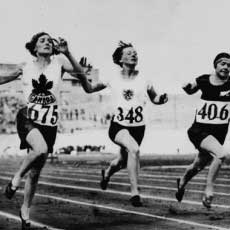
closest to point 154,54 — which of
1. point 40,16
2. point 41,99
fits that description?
point 40,16

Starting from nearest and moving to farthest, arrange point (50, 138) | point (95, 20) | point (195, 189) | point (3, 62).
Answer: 1. point (50, 138)
2. point (3, 62)
3. point (95, 20)
4. point (195, 189)

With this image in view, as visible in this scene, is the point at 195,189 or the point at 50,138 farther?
the point at 195,189

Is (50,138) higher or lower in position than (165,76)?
lower

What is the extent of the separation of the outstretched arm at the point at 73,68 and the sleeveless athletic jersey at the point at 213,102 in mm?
1454

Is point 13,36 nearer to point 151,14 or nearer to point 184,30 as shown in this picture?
point 151,14

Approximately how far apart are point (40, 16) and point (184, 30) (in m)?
2.29

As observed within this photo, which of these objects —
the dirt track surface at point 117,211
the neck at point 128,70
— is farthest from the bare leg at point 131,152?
the neck at point 128,70

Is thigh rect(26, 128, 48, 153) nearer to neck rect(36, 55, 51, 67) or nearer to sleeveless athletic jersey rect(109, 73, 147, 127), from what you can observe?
neck rect(36, 55, 51, 67)

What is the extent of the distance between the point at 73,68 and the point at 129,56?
1.46 meters

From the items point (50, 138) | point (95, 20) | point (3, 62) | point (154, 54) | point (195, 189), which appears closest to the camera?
point (50, 138)

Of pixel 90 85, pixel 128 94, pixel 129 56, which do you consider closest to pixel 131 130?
pixel 128 94

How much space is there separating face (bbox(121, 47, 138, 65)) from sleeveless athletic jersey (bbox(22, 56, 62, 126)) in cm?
138

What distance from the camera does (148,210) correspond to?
8.11 metres

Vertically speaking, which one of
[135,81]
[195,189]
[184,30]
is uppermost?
[184,30]
